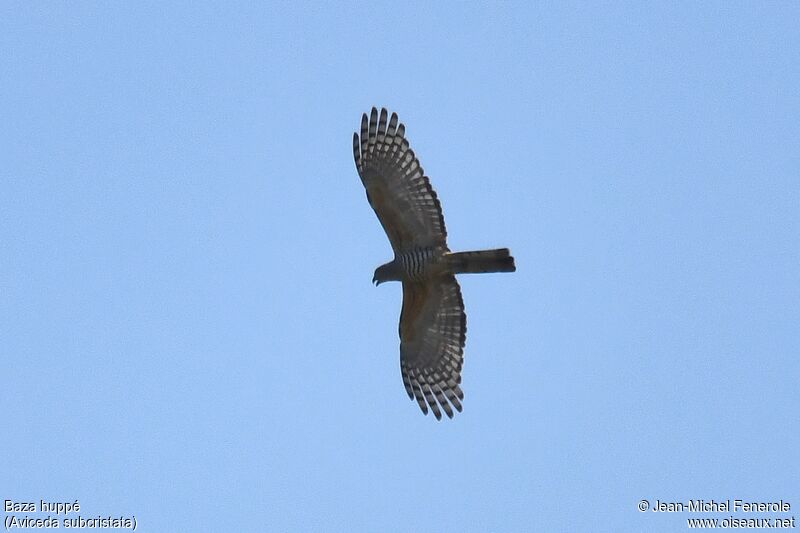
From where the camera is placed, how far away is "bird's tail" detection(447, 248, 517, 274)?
14.6m

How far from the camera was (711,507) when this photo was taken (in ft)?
50.1

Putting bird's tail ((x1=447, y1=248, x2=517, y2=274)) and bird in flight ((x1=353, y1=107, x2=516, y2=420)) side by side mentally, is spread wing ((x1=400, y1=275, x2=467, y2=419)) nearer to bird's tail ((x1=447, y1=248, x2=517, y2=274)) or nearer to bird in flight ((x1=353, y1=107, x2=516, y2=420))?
bird in flight ((x1=353, y1=107, x2=516, y2=420))

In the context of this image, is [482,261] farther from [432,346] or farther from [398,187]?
[432,346]

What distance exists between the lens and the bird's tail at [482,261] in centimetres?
1463

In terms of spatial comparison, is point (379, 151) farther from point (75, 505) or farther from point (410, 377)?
point (75, 505)

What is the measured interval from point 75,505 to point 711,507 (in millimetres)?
7703

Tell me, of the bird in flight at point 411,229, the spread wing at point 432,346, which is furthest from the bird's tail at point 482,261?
the spread wing at point 432,346

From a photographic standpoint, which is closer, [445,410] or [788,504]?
[788,504]

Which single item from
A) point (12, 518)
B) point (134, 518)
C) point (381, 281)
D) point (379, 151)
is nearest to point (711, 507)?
point (381, 281)

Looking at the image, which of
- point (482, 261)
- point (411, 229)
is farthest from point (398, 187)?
point (482, 261)

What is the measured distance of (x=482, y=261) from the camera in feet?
48.7

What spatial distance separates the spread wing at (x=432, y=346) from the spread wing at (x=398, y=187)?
781mm

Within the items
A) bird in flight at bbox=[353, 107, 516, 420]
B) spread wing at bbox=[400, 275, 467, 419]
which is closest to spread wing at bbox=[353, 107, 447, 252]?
bird in flight at bbox=[353, 107, 516, 420]

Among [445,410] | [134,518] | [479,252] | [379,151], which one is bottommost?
[134,518]
